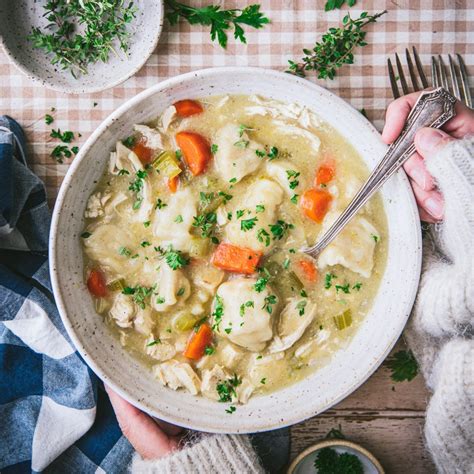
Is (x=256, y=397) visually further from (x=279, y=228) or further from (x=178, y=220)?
(x=178, y=220)

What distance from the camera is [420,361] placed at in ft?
10.7

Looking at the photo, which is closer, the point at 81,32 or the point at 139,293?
the point at 139,293

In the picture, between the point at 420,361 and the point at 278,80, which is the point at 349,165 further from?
the point at 420,361

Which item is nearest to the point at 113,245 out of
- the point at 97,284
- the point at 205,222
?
the point at 97,284

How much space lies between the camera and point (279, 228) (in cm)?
303

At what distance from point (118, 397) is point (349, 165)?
163cm

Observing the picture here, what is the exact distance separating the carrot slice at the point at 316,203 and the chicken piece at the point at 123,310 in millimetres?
952

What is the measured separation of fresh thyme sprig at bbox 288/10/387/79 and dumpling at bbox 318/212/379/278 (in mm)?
763

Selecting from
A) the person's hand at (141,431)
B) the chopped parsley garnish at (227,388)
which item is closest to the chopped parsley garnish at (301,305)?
the chopped parsley garnish at (227,388)

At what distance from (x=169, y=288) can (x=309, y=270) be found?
68 cm

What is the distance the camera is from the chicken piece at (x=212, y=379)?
10.2 ft

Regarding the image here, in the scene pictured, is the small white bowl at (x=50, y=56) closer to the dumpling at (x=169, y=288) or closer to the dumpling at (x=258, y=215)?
the dumpling at (x=258, y=215)

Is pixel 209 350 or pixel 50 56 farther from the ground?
pixel 50 56

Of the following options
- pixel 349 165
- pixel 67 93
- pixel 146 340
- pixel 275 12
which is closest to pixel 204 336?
pixel 146 340
